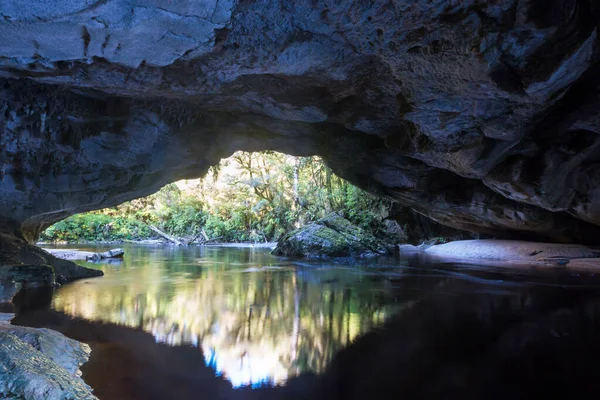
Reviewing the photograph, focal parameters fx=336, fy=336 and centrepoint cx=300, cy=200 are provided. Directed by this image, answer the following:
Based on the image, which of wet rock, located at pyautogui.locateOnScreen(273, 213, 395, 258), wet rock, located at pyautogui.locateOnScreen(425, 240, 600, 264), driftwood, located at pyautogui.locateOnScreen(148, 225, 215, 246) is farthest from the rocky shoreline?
driftwood, located at pyautogui.locateOnScreen(148, 225, 215, 246)

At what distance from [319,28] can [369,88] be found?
2388 millimetres

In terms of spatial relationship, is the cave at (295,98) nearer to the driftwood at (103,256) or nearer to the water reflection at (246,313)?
the water reflection at (246,313)

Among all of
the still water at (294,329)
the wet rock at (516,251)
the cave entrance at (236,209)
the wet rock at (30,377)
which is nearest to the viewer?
the wet rock at (30,377)

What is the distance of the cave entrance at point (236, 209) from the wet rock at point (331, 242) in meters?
3.28

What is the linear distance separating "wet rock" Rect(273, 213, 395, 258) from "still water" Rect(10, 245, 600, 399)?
809 cm

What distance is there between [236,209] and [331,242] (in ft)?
67.5


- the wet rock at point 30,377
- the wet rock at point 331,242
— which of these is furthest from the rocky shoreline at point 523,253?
the wet rock at point 30,377

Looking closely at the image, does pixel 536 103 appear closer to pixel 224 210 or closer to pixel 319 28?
pixel 319 28

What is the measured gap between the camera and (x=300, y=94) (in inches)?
263

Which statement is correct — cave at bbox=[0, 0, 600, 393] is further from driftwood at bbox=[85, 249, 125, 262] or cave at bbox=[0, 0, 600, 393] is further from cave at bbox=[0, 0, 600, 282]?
driftwood at bbox=[85, 249, 125, 262]

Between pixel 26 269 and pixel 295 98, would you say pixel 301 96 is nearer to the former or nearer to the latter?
pixel 295 98

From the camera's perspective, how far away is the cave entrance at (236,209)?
23.4 metres

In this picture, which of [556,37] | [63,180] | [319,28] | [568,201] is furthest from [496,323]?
[63,180]

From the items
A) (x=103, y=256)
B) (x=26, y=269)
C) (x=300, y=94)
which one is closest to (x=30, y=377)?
(x=300, y=94)
